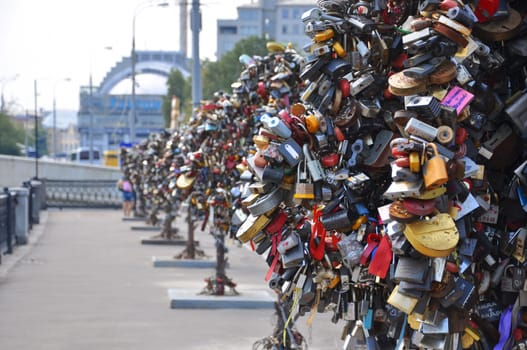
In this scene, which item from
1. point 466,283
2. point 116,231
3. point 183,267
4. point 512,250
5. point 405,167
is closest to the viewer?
point 405,167

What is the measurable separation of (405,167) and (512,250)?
1170 millimetres

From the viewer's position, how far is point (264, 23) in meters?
178

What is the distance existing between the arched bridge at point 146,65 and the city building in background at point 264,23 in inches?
319

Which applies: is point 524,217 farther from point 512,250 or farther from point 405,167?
point 405,167

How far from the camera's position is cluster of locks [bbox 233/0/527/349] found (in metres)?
4.73

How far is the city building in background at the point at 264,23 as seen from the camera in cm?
17338

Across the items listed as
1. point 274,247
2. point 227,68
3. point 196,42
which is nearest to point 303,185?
point 274,247

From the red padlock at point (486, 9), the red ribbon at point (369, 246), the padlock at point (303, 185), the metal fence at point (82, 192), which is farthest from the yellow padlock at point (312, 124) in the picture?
the metal fence at point (82, 192)

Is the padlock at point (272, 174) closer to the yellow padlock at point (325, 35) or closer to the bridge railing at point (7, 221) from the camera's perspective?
the yellow padlock at point (325, 35)

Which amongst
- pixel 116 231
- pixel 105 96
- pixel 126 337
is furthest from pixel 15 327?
pixel 105 96

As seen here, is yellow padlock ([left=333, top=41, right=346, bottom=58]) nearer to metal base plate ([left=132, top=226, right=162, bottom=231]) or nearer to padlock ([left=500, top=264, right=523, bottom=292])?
padlock ([left=500, top=264, right=523, bottom=292])

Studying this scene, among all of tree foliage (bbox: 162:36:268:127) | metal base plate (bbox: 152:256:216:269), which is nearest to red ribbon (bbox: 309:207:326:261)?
metal base plate (bbox: 152:256:216:269)

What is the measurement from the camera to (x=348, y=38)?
5.91 metres

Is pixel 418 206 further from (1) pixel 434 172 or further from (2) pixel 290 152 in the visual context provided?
(2) pixel 290 152
